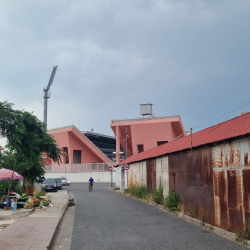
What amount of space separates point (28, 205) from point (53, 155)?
668 cm

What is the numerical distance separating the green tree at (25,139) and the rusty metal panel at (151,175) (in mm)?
7174

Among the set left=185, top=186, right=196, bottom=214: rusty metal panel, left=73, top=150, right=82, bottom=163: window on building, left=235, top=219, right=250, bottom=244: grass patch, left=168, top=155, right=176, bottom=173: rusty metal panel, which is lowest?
left=235, top=219, right=250, bottom=244: grass patch

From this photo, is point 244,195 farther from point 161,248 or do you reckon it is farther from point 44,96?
point 44,96

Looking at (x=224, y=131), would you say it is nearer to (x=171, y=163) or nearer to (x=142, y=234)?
(x=171, y=163)

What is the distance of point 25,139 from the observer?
15422 mm

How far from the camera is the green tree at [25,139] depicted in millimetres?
11689

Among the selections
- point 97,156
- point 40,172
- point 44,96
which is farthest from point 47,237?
point 44,96

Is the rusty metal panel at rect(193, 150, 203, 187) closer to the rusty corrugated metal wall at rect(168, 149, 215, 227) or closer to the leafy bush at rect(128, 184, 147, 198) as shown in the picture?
the rusty corrugated metal wall at rect(168, 149, 215, 227)

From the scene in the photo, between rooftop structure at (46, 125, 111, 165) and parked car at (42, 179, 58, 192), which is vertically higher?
rooftop structure at (46, 125, 111, 165)

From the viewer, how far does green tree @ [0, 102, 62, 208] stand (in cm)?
1169

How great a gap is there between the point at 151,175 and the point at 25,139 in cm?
898

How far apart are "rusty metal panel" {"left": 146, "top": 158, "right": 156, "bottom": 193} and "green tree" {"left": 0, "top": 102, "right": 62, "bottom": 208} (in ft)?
23.5

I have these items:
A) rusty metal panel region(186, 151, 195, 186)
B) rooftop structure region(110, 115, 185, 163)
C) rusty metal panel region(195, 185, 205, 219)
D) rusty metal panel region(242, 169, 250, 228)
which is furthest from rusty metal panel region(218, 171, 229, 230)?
rooftop structure region(110, 115, 185, 163)

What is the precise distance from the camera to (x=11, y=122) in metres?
11.6
